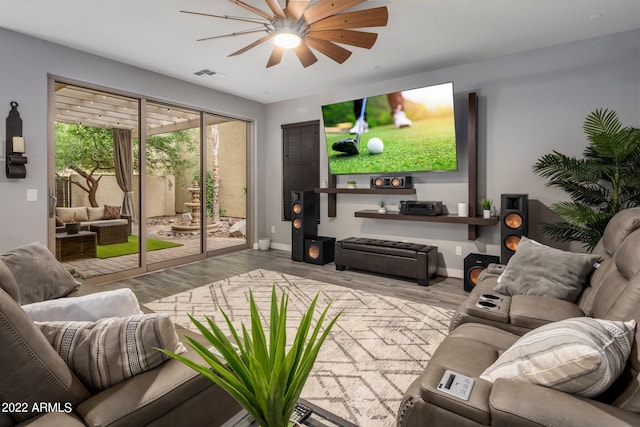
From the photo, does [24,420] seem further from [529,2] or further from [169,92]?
[169,92]

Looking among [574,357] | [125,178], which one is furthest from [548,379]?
[125,178]

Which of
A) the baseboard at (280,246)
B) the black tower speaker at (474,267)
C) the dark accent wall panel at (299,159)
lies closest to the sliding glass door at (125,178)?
the baseboard at (280,246)

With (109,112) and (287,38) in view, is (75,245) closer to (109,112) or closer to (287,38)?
(109,112)

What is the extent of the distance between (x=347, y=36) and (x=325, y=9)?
1.44 feet

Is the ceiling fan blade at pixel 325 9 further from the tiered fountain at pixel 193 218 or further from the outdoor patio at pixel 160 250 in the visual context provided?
the tiered fountain at pixel 193 218

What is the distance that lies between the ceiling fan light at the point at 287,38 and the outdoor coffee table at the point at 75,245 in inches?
138

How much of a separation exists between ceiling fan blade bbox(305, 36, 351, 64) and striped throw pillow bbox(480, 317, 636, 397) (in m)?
2.70

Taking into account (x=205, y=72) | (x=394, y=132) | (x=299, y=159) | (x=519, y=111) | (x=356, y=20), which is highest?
(x=205, y=72)

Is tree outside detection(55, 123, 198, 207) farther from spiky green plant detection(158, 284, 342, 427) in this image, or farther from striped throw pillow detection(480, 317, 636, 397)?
striped throw pillow detection(480, 317, 636, 397)

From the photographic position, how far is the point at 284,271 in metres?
4.98

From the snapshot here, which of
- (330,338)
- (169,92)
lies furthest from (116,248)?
(330,338)

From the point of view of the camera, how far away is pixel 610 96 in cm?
364

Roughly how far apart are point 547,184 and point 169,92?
196 inches

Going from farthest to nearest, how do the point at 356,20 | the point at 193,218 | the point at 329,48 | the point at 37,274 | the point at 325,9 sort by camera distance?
the point at 193,218 → the point at 329,48 → the point at 356,20 → the point at 325,9 → the point at 37,274
